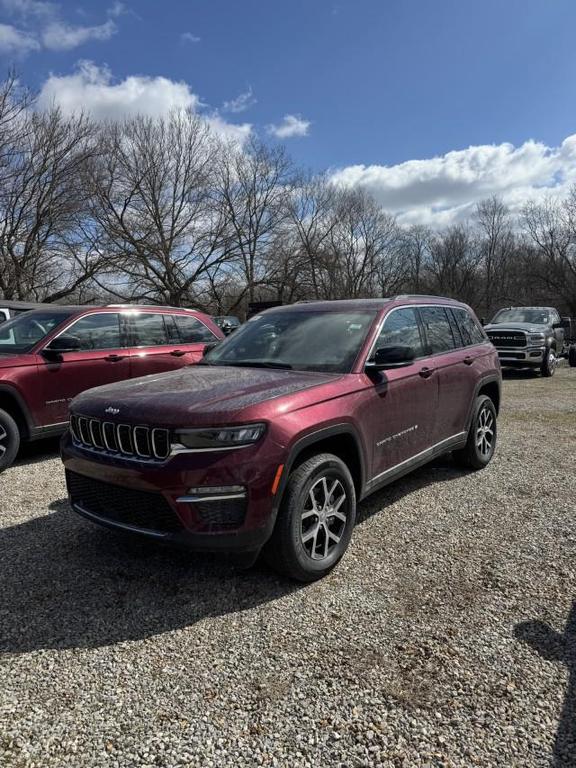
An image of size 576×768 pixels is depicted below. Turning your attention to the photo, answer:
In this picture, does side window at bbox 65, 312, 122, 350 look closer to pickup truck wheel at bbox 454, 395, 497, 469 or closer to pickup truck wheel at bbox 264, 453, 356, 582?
pickup truck wheel at bbox 264, 453, 356, 582

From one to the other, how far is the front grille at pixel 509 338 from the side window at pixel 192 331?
9.52 m

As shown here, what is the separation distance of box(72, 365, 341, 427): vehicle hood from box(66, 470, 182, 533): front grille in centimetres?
43

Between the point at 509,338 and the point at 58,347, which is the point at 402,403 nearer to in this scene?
the point at 58,347

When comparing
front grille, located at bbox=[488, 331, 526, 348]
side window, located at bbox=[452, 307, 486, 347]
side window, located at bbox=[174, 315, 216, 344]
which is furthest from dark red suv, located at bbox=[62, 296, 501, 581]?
front grille, located at bbox=[488, 331, 526, 348]

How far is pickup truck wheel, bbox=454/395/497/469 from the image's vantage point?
5.36m

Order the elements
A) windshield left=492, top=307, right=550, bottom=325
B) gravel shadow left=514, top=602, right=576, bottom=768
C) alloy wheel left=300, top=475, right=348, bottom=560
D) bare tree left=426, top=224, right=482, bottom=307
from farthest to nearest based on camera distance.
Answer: bare tree left=426, top=224, right=482, bottom=307
windshield left=492, top=307, right=550, bottom=325
alloy wheel left=300, top=475, right=348, bottom=560
gravel shadow left=514, top=602, right=576, bottom=768

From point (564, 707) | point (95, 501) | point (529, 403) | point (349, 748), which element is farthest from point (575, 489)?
point (529, 403)

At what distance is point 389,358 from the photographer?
144 inches

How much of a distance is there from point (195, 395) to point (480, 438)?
12.1 feet

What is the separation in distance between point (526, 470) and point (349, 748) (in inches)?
169

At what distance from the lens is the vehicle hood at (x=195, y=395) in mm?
2836

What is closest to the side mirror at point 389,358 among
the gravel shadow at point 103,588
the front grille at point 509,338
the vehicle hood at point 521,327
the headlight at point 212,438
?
the headlight at point 212,438

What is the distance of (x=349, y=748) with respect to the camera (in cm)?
200

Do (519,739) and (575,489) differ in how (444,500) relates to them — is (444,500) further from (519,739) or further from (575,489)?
(519,739)
